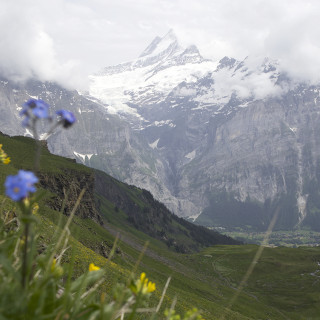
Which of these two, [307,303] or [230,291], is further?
[307,303]

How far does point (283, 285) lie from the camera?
183m

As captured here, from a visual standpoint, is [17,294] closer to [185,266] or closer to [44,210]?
[44,210]

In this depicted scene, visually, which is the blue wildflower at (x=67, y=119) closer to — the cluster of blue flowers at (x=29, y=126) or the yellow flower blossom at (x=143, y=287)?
the cluster of blue flowers at (x=29, y=126)

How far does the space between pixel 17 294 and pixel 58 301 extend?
2.53ft

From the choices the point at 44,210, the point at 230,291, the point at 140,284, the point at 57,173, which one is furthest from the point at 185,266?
the point at 140,284

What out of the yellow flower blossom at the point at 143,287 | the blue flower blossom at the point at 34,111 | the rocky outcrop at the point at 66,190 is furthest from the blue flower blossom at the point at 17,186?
the rocky outcrop at the point at 66,190

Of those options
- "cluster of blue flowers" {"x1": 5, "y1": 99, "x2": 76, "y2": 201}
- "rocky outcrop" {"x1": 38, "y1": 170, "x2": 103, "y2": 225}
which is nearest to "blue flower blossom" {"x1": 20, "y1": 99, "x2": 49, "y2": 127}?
"cluster of blue flowers" {"x1": 5, "y1": 99, "x2": 76, "y2": 201}

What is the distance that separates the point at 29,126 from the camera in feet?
10.8

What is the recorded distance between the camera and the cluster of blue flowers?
2.70 meters

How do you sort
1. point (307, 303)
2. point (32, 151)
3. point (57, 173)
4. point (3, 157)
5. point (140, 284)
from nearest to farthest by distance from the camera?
point (140, 284), point (3, 157), point (57, 173), point (32, 151), point (307, 303)

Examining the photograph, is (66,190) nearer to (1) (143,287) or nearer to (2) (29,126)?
(1) (143,287)

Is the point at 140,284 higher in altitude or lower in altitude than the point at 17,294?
higher

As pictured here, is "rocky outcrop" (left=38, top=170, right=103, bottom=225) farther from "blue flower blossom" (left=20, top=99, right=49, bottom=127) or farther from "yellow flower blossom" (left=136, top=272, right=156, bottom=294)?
"blue flower blossom" (left=20, top=99, right=49, bottom=127)

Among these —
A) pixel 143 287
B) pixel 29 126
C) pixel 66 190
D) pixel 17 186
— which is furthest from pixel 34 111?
pixel 66 190
